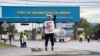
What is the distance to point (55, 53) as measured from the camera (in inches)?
645

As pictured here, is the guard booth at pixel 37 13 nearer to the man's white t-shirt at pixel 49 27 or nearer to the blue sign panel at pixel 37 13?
the blue sign panel at pixel 37 13

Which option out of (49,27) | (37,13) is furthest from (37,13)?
(49,27)

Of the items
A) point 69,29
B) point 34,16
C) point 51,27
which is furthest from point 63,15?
point 51,27

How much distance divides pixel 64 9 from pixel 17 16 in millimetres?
9375

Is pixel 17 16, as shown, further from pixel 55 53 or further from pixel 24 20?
pixel 55 53

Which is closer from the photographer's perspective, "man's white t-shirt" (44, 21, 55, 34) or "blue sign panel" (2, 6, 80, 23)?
"man's white t-shirt" (44, 21, 55, 34)

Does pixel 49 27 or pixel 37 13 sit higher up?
pixel 37 13

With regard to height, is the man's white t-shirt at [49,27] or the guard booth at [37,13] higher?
the guard booth at [37,13]

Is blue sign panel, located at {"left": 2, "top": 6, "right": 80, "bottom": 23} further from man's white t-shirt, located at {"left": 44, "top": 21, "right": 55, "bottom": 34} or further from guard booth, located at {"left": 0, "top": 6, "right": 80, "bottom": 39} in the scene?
man's white t-shirt, located at {"left": 44, "top": 21, "right": 55, "bottom": 34}

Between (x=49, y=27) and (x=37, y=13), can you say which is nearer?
(x=49, y=27)

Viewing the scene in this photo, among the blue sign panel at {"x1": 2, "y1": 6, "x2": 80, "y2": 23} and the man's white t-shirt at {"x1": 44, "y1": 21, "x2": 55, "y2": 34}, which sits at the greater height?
the blue sign panel at {"x1": 2, "y1": 6, "x2": 80, "y2": 23}

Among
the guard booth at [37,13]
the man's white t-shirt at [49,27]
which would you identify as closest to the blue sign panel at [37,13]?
the guard booth at [37,13]

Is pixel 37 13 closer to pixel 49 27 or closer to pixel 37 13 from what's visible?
pixel 37 13

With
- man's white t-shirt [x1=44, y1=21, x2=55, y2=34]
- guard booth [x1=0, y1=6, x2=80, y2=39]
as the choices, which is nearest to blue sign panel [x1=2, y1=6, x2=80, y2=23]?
guard booth [x1=0, y1=6, x2=80, y2=39]
